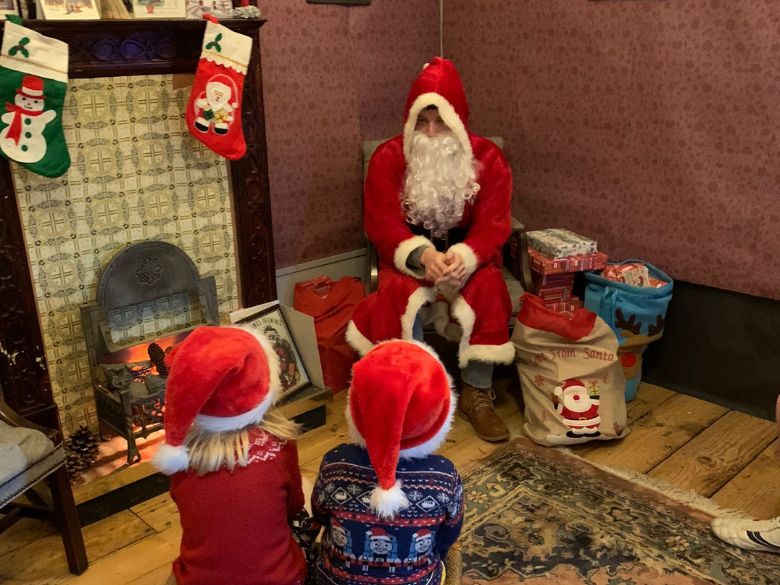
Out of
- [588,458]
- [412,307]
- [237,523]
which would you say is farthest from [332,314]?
[237,523]

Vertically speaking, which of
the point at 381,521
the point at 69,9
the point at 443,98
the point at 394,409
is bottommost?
the point at 381,521

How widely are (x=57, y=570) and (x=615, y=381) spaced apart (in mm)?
1870

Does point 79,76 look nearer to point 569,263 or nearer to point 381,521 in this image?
→ point 381,521

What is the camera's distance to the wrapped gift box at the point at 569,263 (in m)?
2.93

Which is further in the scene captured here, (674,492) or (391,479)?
(674,492)

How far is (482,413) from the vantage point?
2742 millimetres

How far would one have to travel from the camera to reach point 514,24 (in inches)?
130

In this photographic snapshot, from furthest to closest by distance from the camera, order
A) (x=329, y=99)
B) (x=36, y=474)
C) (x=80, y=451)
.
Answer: (x=329, y=99)
(x=80, y=451)
(x=36, y=474)

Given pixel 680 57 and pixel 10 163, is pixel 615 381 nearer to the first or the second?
pixel 680 57

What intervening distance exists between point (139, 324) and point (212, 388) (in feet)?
4.69

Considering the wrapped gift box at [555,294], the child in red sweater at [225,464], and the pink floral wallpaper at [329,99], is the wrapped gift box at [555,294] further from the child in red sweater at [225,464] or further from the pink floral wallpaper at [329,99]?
the child in red sweater at [225,464]

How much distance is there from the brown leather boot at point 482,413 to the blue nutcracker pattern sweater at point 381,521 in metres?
1.21

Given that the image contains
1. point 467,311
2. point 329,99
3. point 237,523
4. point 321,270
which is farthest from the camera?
point 321,270

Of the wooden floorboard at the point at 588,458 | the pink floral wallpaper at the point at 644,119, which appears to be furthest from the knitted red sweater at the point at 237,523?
the pink floral wallpaper at the point at 644,119
